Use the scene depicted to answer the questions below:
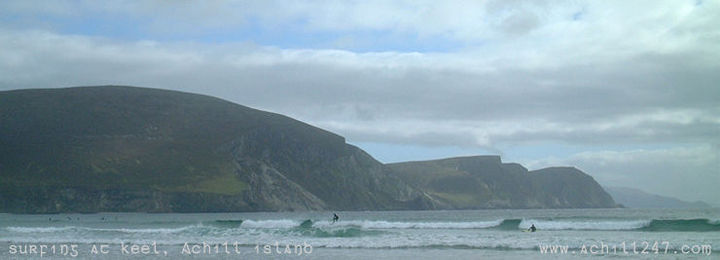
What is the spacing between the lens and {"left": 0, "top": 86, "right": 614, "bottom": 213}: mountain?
143m

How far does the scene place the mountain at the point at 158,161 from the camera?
143375 millimetres

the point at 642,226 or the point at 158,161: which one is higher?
the point at 158,161

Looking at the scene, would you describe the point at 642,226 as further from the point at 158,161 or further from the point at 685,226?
the point at 158,161

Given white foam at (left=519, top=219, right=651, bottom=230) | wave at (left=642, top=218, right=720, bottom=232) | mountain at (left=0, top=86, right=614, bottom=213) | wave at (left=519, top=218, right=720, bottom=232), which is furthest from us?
mountain at (left=0, top=86, right=614, bottom=213)

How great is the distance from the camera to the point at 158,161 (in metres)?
164

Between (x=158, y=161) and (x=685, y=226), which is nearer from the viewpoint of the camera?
(x=685, y=226)

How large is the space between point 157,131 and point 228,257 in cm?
15799

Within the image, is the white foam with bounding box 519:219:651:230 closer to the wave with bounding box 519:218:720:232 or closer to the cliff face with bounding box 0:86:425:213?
the wave with bounding box 519:218:720:232

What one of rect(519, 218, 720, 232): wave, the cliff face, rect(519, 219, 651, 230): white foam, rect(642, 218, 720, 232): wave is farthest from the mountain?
rect(642, 218, 720, 232): wave

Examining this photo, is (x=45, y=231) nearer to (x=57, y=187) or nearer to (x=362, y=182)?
(x=57, y=187)

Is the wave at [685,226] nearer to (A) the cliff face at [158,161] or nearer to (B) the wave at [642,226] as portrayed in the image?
(B) the wave at [642,226]

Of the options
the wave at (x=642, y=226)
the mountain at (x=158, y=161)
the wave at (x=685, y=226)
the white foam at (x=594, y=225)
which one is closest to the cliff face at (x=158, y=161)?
the mountain at (x=158, y=161)

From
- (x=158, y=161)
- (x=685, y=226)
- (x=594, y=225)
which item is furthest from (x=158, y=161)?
(x=685, y=226)

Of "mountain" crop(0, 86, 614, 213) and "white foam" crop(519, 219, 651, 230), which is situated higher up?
"mountain" crop(0, 86, 614, 213)
